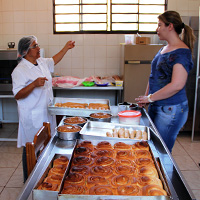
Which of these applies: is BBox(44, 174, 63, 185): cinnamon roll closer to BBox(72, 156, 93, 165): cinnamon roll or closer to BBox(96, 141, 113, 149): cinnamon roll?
BBox(72, 156, 93, 165): cinnamon roll

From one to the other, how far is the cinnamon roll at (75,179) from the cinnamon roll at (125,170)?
19 cm

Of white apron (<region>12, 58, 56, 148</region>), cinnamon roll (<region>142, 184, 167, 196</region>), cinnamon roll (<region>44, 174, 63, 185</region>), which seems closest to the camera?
cinnamon roll (<region>142, 184, 167, 196</region>)

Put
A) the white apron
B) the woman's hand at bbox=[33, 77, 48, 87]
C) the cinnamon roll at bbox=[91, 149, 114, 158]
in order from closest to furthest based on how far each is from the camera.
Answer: the cinnamon roll at bbox=[91, 149, 114, 158] < the woman's hand at bbox=[33, 77, 48, 87] < the white apron

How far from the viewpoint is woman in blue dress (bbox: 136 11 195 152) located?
1828 mm

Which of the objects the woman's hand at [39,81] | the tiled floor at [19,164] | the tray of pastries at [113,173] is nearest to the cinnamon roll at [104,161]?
the tray of pastries at [113,173]

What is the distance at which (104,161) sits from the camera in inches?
50.8

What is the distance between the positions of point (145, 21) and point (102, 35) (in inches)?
31.7

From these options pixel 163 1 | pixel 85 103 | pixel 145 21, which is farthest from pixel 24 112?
pixel 163 1

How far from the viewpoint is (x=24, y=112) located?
2418mm

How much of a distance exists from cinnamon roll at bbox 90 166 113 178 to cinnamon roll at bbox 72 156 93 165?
0.07 meters

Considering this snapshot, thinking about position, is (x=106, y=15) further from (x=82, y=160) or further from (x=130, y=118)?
(x=82, y=160)

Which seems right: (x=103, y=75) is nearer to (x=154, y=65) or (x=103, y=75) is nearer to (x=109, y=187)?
(x=154, y=65)

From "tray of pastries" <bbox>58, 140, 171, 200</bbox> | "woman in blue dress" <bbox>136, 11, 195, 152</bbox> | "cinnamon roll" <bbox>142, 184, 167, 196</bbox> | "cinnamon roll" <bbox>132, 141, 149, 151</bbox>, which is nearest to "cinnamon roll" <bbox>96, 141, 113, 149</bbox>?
"tray of pastries" <bbox>58, 140, 171, 200</bbox>

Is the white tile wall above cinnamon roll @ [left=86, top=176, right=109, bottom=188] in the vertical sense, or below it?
above
